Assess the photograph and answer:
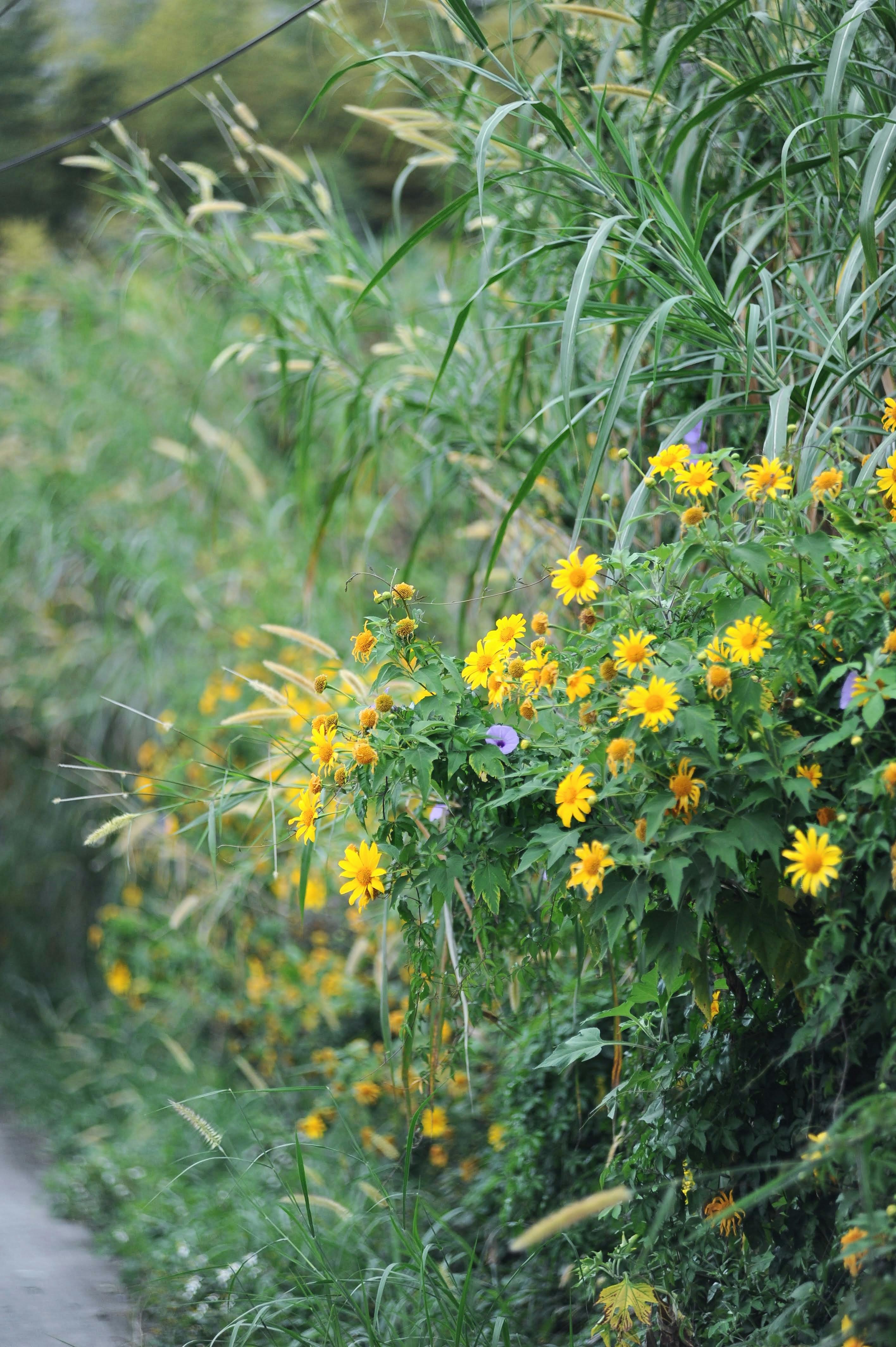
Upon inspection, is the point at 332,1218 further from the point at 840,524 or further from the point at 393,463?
the point at 393,463

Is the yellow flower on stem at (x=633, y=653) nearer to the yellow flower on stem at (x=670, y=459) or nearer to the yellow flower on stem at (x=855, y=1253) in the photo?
the yellow flower on stem at (x=670, y=459)

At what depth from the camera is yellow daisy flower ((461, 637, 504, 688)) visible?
1430mm

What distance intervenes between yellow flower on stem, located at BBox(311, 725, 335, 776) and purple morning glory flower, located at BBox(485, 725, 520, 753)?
0.20m

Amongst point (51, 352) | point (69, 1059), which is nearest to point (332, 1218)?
point (69, 1059)

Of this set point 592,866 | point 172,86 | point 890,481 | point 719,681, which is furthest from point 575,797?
point 172,86

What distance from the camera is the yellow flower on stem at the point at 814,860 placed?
1.10 meters

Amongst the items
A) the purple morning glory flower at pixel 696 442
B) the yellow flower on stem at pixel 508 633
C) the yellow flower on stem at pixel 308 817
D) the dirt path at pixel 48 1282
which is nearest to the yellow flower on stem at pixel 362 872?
the yellow flower on stem at pixel 308 817

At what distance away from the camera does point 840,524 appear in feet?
4.23

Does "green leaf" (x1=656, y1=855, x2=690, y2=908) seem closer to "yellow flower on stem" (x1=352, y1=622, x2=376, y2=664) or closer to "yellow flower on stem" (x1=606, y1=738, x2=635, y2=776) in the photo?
"yellow flower on stem" (x1=606, y1=738, x2=635, y2=776)

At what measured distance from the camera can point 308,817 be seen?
4.55 feet

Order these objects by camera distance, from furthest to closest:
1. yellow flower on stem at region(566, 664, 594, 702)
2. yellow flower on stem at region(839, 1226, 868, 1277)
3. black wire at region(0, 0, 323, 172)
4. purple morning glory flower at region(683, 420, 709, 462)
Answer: black wire at region(0, 0, 323, 172)
purple morning glory flower at region(683, 420, 709, 462)
yellow flower on stem at region(566, 664, 594, 702)
yellow flower on stem at region(839, 1226, 868, 1277)

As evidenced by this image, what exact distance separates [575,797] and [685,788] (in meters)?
0.12

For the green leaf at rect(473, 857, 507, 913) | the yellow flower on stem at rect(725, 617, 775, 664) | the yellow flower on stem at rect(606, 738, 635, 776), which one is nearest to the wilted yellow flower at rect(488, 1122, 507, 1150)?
the green leaf at rect(473, 857, 507, 913)

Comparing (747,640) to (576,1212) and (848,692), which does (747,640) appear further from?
(576,1212)
